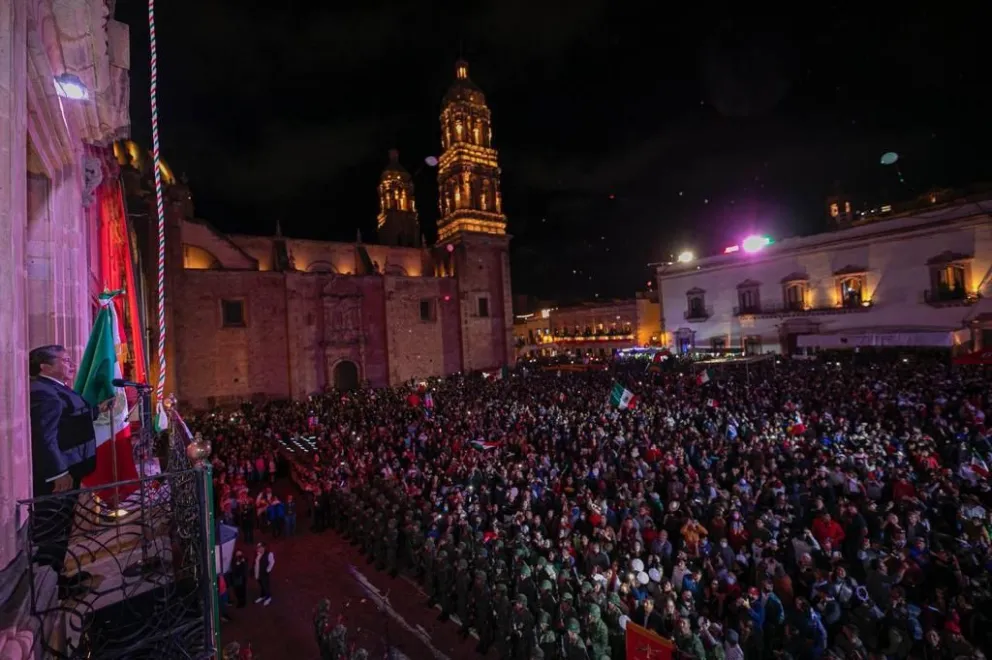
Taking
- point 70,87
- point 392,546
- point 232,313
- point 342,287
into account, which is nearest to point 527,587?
point 392,546

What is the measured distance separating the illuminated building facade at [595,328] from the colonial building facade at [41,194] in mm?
41566

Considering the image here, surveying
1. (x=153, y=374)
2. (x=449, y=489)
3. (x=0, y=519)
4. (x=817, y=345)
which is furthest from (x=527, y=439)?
(x=817, y=345)

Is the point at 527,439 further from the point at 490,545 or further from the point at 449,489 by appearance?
the point at 490,545

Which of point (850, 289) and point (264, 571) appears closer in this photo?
point (264, 571)

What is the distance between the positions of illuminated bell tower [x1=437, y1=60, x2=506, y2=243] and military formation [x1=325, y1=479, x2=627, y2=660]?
29942 millimetres

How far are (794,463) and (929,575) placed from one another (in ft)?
13.1

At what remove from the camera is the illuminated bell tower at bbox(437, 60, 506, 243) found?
127ft

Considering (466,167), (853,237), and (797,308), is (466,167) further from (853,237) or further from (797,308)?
(853,237)

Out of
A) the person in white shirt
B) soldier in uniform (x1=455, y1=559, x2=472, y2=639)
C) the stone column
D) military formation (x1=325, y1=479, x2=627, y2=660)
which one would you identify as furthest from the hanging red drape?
soldier in uniform (x1=455, y1=559, x2=472, y2=639)

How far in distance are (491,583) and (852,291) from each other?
1185 inches

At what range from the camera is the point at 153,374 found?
20906mm

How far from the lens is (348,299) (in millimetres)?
32719

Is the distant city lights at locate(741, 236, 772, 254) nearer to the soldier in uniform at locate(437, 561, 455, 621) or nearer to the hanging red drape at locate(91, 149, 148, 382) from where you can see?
the soldier in uniform at locate(437, 561, 455, 621)

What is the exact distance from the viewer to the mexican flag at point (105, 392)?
409 cm
